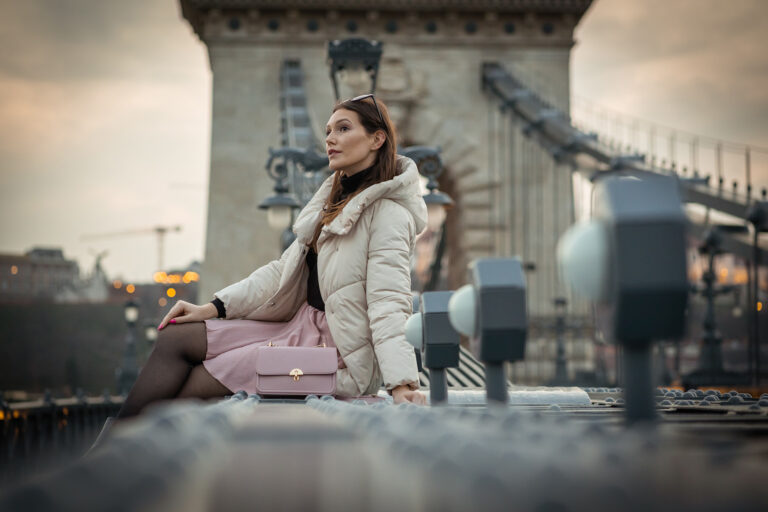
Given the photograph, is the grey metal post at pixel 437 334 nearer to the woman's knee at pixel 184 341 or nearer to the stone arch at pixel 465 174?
the woman's knee at pixel 184 341

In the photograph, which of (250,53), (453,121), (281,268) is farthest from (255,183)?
(281,268)

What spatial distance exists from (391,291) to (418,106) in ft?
46.1

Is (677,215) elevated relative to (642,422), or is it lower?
elevated

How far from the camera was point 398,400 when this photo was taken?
261 cm

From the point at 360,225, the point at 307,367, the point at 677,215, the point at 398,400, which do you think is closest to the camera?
the point at 677,215

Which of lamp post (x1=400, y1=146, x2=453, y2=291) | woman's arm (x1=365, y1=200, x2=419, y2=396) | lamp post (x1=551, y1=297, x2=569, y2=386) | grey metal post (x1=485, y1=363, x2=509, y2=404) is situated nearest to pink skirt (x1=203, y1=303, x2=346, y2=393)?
woman's arm (x1=365, y1=200, x2=419, y2=396)

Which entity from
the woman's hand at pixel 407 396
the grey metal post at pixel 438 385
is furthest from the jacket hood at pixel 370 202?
the grey metal post at pixel 438 385

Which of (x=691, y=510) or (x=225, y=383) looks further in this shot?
(x=225, y=383)

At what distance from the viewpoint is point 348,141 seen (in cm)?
324

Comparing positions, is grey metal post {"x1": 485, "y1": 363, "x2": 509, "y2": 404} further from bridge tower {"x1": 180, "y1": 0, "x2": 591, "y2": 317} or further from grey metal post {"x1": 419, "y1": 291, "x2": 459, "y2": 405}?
bridge tower {"x1": 180, "y1": 0, "x2": 591, "y2": 317}

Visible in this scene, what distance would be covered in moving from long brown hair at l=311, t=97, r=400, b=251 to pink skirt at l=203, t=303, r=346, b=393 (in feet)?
0.89

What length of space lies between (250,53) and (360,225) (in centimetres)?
1419

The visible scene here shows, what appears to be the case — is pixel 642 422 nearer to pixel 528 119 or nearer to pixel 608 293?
pixel 608 293

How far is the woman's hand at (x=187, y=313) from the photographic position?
9.85 ft
